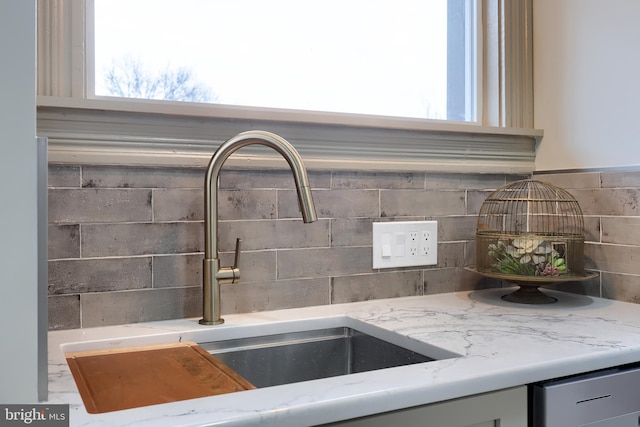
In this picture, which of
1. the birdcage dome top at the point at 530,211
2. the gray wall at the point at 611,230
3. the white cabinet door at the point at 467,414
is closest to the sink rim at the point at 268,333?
the white cabinet door at the point at 467,414

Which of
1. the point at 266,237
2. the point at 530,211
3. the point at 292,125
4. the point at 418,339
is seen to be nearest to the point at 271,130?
the point at 292,125

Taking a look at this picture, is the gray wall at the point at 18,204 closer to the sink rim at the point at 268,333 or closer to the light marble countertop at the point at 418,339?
the light marble countertop at the point at 418,339

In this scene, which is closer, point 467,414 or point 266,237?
point 467,414

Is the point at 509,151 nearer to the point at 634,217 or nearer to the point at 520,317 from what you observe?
the point at 634,217

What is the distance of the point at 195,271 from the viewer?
1.26 metres

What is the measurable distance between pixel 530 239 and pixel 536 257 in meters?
0.04

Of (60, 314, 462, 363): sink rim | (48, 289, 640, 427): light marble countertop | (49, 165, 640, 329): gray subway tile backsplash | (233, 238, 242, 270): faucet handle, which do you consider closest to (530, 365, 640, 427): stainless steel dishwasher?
(48, 289, 640, 427): light marble countertop

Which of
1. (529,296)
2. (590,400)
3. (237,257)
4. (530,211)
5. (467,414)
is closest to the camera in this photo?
(467,414)

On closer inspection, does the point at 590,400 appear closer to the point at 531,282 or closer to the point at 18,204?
the point at 531,282

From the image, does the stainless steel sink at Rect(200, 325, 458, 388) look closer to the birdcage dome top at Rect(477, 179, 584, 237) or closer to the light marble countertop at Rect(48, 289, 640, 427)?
the light marble countertop at Rect(48, 289, 640, 427)

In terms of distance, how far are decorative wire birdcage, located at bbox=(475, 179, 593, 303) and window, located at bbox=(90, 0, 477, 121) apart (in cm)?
29

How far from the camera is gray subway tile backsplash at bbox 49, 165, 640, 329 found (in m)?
1.16

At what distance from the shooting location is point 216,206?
45.6 inches

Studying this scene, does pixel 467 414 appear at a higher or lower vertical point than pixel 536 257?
lower
